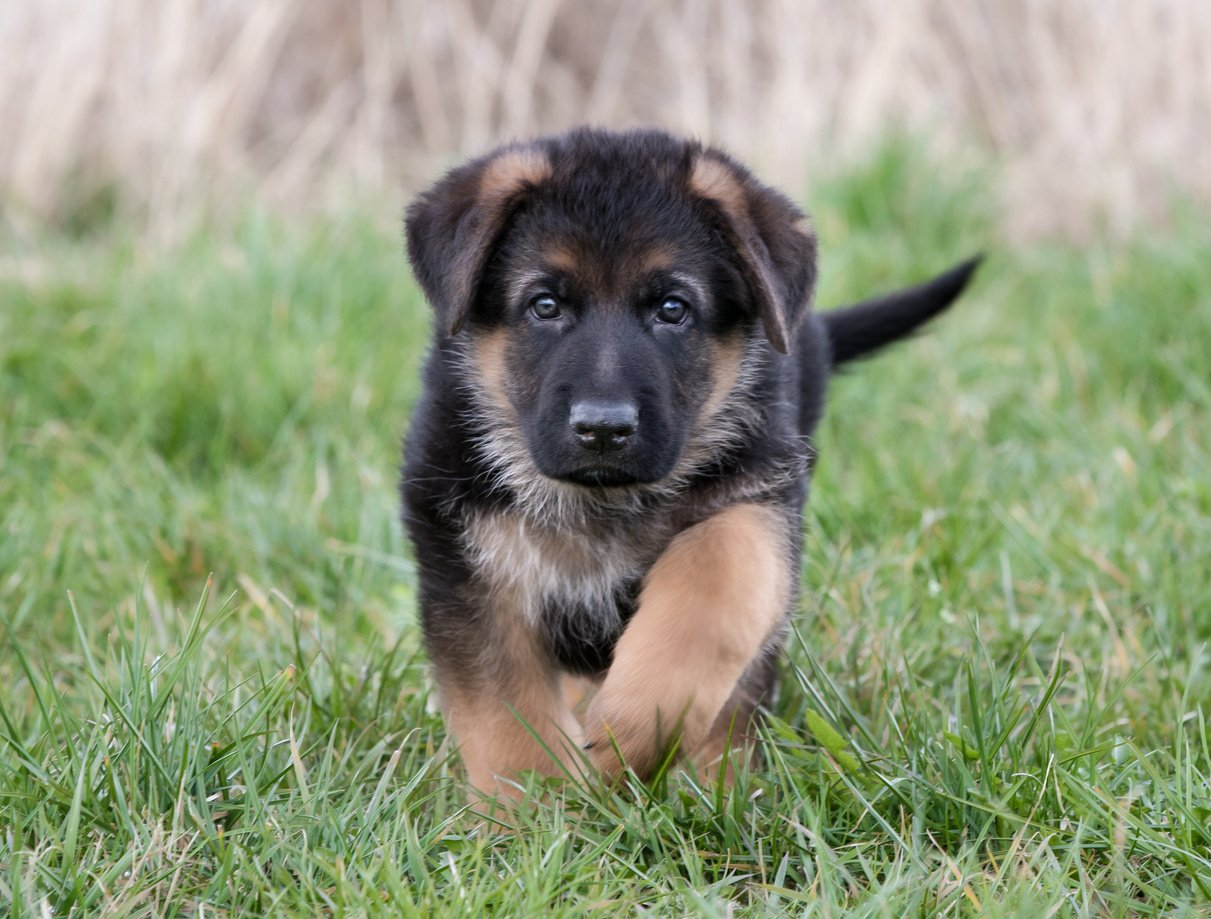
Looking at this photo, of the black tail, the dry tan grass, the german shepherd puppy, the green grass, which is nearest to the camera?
the green grass

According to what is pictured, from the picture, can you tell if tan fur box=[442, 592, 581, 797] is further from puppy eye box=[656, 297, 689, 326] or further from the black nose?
puppy eye box=[656, 297, 689, 326]

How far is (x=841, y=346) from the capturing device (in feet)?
12.3

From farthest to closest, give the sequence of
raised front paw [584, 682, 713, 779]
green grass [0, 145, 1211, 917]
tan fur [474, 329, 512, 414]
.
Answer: tan fur [474, 329, 512, 414] < raised front paw [584, 682, 713, 779] < green grass [0, 145, 1211, 917]

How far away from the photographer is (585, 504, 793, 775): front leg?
95.0 inches

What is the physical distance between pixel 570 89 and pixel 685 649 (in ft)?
17.7

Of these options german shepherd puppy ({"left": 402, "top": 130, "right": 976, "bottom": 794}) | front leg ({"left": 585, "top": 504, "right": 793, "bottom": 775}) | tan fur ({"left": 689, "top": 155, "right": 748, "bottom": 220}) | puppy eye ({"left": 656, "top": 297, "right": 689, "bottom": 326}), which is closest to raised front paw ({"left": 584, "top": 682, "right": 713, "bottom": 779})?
front leg ({"left": 585, "top": 504, "right": 793, "bottom": 775})

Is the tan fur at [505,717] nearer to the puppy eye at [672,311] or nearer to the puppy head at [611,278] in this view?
the puppy head at [611,278]

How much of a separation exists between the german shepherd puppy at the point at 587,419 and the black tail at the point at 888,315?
824mm

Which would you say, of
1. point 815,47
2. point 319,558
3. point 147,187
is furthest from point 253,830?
point 815,47

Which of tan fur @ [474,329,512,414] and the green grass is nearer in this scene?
the green grass

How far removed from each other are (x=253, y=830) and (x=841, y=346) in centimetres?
207

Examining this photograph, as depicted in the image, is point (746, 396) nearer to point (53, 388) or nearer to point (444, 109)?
point (53, 388)

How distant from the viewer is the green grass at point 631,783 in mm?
2201

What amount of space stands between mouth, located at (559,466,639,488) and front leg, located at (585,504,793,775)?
0.17 m
